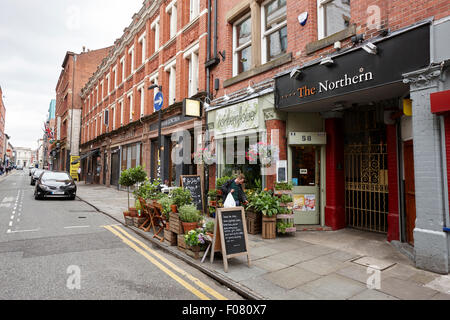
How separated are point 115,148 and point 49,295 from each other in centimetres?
2143

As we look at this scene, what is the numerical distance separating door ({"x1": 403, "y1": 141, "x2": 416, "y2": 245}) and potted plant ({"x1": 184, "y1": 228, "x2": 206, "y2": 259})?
14.9 feet

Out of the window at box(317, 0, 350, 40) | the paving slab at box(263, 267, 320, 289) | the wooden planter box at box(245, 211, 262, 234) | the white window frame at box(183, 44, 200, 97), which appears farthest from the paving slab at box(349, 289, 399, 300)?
the white window frame at box(183, 44, 200, 97)

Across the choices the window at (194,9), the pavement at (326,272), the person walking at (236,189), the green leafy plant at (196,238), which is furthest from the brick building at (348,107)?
the green leafy plant at (196,238)

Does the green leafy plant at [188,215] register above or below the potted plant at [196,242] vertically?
above

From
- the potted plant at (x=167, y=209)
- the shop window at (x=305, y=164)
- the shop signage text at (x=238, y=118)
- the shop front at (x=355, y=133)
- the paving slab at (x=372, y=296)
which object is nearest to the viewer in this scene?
the paving slab at (x=372, y=296)

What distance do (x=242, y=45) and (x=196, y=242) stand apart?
25.7 feet

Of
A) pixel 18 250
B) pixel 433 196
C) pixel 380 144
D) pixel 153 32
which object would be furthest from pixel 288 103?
pixel 153 32

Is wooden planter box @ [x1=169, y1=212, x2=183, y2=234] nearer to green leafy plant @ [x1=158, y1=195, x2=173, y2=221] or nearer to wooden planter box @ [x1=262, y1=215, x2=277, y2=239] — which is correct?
green leafy plant @ [x1=158, y1=195, x2=173, y2=221]

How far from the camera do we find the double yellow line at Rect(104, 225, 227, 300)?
4004 mm

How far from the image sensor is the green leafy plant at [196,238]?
211 inches

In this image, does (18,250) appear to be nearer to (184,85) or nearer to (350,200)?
(350,200)

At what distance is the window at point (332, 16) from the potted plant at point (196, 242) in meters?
6.10

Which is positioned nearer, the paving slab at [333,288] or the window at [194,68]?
the paving slab at [333,288]

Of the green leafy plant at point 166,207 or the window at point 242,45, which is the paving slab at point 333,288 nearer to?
the green leafy plant at point 166,207
